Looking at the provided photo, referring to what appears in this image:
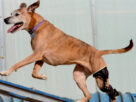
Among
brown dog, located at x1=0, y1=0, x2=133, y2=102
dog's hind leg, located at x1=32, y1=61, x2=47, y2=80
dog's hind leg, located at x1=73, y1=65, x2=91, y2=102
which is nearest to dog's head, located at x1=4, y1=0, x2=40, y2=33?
brown dog, located at x1=0, y1=0, x2=133, y2=102

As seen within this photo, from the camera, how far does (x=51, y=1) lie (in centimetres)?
795

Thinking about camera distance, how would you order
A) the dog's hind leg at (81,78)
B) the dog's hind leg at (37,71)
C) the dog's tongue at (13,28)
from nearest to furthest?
the dog's tongue at (13,28) < the dog's hind leg at (37,71) < the dog's hind leg at (81,78)

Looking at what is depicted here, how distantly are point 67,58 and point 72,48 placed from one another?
132 millimetres

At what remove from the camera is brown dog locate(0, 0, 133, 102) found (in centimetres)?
388

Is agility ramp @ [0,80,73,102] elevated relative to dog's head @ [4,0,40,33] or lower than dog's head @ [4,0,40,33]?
lower

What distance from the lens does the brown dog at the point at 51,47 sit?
3885 mm

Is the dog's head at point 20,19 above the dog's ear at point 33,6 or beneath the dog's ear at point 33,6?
beneath

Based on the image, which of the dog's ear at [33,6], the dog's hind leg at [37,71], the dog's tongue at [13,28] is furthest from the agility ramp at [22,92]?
the dog's ear at [33,6]

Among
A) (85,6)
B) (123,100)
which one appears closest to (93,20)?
Answer: (85,6)

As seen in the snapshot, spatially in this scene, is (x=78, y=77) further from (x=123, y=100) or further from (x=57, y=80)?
(x=57, y=80)

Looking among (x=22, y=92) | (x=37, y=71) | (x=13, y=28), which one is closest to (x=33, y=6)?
(x=13, y=28)

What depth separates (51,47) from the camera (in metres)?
3.95

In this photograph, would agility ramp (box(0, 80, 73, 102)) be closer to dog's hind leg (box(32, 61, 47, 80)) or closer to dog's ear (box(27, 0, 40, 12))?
dog's hind leg (box(32, 61, 47, 80))

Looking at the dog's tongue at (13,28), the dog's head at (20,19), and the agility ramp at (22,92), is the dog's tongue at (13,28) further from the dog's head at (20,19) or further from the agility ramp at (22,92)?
the agility ramp at (22,92)
